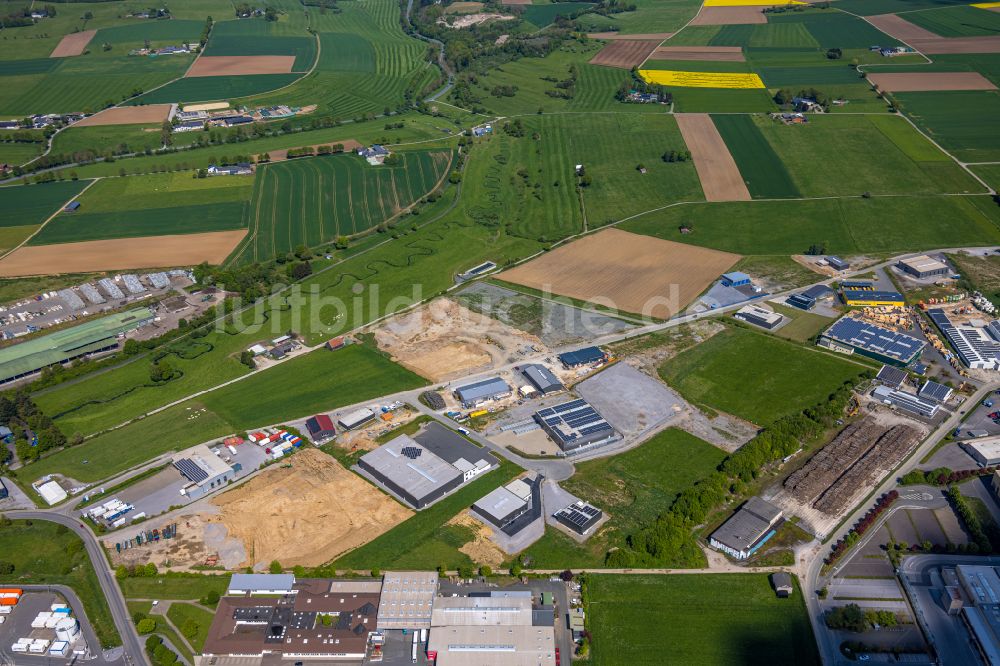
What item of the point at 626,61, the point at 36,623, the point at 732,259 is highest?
the point at 626,61

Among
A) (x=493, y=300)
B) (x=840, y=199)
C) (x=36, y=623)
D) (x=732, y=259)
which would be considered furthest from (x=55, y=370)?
(x=840, y=199)

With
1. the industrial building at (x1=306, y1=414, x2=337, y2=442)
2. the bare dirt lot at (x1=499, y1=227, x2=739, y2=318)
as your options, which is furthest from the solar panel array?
the bare dirt lot at (x1=499, y1=227, x2=739, y2=318)

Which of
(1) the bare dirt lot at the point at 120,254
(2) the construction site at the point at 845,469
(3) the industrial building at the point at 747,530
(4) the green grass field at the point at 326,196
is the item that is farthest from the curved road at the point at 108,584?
(2) the construction site at the point at 845,469

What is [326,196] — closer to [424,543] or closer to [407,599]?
[424,543]

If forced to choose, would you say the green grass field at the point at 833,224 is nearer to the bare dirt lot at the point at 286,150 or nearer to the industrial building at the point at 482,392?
the industrial building at the point at 482,392

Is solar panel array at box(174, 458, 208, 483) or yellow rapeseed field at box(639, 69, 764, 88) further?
yellow rapeseed field at box(639, 69, 764, 88)

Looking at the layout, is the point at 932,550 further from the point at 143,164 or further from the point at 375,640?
the point at 143,164

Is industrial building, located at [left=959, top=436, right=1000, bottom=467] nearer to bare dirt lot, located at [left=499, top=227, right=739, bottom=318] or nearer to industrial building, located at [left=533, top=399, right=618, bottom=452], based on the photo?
industrial building, located at [left=533, top=399, right=618, bottom=452]
